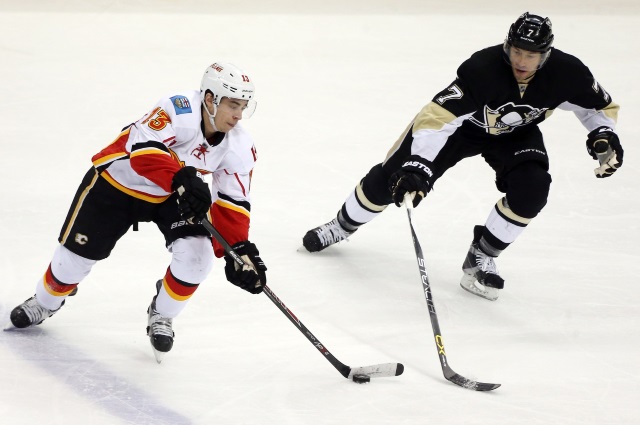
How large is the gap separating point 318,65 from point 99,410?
4.71 metres

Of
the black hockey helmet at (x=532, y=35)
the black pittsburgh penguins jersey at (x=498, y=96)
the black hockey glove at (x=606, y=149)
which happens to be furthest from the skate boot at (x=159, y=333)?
the black hockey glove at (x=606, y=149)

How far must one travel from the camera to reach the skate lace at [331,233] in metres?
4.69

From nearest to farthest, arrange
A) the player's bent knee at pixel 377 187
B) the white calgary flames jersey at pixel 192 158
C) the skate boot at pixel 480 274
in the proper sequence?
1. the white calgary flames jersey at pixel 192 158
2. the skate boot at pixel 480 274
3. the player's bent knee at pixel 377 187

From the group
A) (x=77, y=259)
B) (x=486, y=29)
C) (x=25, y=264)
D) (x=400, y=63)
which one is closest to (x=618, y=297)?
(x=77, y=259)

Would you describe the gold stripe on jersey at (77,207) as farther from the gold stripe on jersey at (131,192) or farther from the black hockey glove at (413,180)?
the black hockey glove at (413,180)

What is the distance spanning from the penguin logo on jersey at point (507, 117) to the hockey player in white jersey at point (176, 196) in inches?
47.7

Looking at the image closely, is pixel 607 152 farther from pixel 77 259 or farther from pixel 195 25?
pixel 195 25

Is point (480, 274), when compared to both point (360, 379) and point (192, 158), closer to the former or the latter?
point (360, 379)

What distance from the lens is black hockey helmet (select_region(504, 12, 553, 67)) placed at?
3.89 m

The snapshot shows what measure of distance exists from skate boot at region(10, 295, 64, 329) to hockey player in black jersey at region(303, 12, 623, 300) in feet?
4.71

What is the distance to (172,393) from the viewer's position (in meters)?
3.31

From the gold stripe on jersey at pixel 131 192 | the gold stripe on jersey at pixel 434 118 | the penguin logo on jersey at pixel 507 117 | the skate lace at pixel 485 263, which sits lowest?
the skate lace at pixel 485 263

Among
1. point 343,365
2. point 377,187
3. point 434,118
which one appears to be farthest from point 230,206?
point 377,187

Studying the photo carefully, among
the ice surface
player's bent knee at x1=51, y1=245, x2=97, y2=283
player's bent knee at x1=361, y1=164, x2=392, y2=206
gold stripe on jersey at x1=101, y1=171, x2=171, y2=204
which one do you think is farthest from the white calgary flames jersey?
player's bent knee at x1=361, y1=164, x2=392, y2=206
